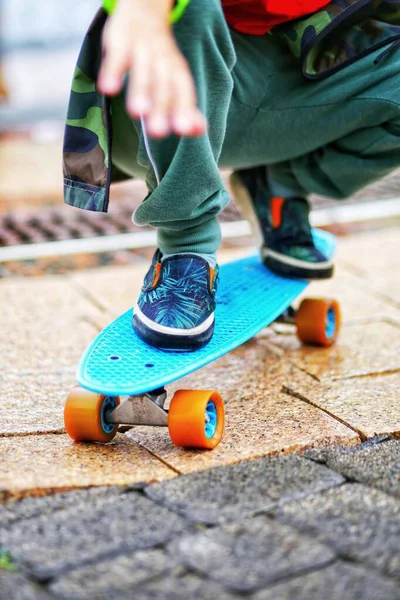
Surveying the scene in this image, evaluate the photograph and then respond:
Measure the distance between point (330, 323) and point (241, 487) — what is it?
3.03 ft

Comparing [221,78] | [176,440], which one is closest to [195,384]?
[176,440]

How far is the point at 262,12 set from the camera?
1922mm

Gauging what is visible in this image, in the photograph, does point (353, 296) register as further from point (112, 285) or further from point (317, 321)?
point (112, 285)

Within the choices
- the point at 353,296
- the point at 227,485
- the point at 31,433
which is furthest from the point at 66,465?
the point at 353,296

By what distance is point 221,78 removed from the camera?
172cm

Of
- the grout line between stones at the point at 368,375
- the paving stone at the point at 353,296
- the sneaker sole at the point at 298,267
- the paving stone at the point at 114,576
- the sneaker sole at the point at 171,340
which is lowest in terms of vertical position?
the paving stone at the point at 353,296

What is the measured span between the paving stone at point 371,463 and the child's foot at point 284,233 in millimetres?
690

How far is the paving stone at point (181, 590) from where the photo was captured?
Result: 1229 millimetres

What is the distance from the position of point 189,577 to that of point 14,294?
5.41 feet

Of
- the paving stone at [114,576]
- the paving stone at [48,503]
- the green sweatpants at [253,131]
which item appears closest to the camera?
the paving stone at [114,576]

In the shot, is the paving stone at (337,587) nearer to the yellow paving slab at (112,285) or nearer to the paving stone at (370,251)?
the yellow paving slab at (112,285)

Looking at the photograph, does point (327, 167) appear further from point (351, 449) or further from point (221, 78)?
point (351, 449)

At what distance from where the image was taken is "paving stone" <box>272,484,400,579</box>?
4.35 ft

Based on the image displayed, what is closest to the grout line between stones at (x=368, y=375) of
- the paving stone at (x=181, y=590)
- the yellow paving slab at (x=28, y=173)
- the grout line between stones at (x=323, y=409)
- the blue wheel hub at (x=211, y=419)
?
the grout line between stones at (x=323, y=409)
